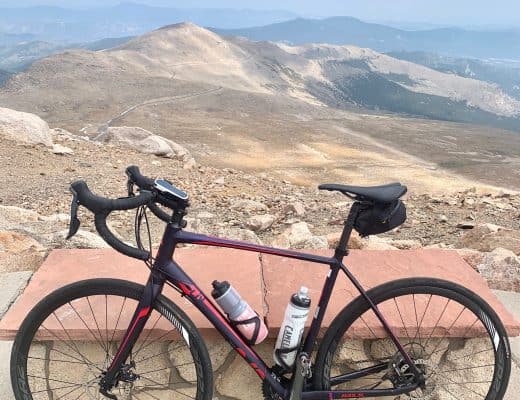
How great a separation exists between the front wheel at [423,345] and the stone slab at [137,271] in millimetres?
593

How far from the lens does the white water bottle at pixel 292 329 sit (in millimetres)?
2615

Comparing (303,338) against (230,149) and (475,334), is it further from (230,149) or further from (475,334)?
(230,149)

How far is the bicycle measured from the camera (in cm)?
249

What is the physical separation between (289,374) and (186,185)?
10.3 metres

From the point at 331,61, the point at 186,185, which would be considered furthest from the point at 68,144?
the point at 331,61

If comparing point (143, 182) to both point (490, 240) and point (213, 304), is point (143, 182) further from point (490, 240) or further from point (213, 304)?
point (490, 240)

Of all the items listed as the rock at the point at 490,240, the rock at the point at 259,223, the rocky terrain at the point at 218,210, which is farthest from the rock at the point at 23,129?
the rock at the point at 490,240

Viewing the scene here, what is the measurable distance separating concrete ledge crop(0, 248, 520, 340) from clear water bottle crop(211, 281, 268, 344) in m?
0.31

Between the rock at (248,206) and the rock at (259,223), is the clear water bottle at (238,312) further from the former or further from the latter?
the rock at (248,206)

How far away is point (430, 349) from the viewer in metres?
3.10

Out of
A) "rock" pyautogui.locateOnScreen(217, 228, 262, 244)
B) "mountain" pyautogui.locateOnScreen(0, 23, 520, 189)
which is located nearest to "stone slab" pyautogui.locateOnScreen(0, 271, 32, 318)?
"rock" pyautogui.locateOnScreen(217, 228, 262, 244)

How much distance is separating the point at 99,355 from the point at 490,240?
4.93 metres

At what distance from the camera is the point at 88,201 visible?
2193mm

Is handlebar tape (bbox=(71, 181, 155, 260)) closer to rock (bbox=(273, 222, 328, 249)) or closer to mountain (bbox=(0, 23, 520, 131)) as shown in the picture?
rock (bbox=(273, 222, 328, 249))
